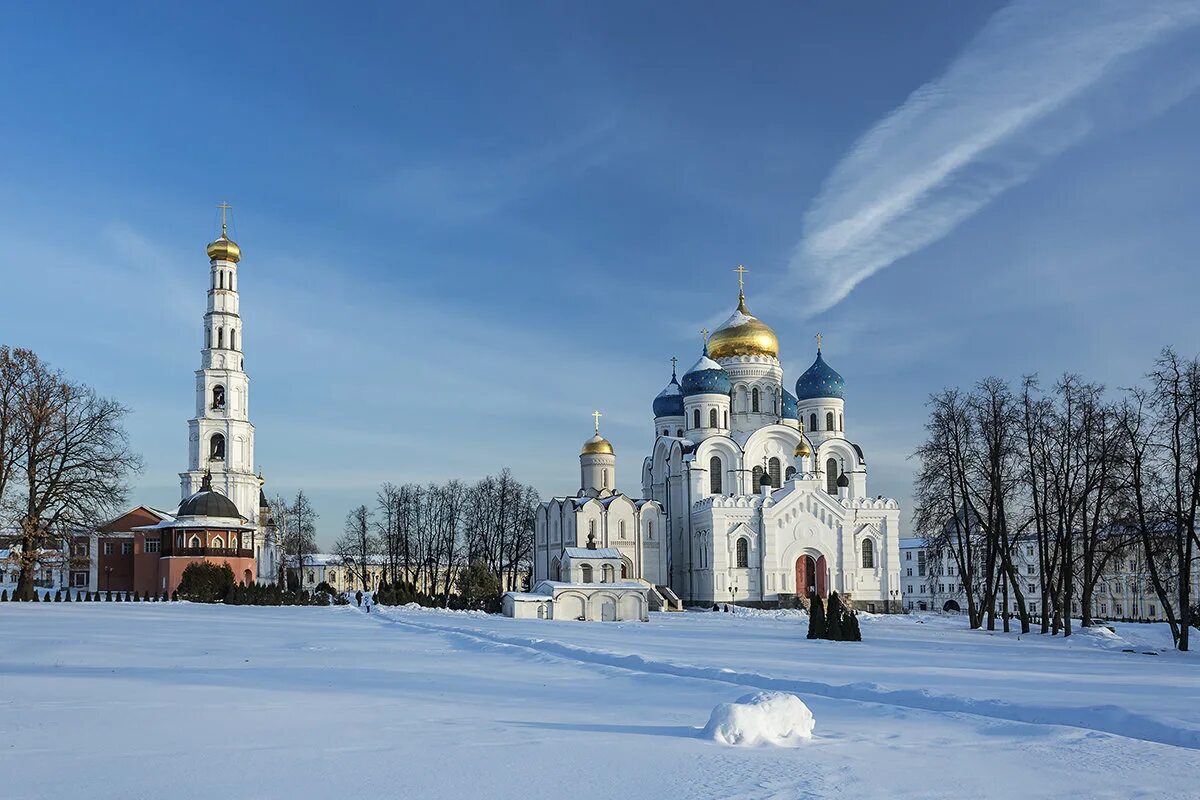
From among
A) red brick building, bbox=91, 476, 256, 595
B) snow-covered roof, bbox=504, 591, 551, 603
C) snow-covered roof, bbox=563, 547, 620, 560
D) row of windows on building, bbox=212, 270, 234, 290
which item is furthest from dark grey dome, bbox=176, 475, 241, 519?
snow-covered roof, bbox=504, 591, 551, 603

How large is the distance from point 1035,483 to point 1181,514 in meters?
7.61

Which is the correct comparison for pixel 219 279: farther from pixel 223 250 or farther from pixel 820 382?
pixel 820 382

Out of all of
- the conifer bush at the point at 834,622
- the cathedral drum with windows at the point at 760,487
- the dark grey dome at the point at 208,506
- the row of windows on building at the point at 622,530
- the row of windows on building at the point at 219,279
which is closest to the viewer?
the conifer bush at the point at 834,622

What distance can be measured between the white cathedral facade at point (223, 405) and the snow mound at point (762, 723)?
59.5 m

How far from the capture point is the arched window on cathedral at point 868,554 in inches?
2224

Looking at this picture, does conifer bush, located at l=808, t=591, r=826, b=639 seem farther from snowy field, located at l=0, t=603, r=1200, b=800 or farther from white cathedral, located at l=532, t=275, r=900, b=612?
white cathedral, located at l=532, t=275, r=900, b=612

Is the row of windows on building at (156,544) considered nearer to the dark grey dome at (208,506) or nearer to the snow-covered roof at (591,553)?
the dark grey dome at (208,506)

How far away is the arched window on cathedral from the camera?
185 ft

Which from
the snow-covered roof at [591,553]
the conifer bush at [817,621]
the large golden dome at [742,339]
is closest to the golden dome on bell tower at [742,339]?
the large golden dome at [742,339]

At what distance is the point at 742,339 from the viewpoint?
63344 millimetres

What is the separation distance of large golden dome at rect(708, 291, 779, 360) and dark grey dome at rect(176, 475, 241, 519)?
29.0 metres

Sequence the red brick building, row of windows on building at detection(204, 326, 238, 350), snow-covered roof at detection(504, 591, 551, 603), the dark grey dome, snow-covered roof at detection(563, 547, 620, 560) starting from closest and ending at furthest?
snow-covered roof at detection(504, 591, 551, 603)
snow-covered roof at detection(563, 547, 620, 560)
the red brick building
the dark grey dome
row of windows on building at detection(204, 326, 238, 350)

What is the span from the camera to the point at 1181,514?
24250 mm

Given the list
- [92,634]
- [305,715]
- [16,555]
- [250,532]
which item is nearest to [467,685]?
[305,715]
